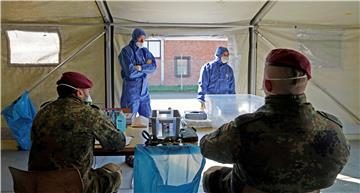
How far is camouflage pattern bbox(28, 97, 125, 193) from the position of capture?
6.38 ft

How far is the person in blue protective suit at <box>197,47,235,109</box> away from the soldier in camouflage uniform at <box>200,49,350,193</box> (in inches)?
136

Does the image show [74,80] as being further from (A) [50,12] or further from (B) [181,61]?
(B) [181,61]

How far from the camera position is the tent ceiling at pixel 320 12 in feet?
13.9

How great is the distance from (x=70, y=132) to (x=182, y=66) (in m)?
7.71

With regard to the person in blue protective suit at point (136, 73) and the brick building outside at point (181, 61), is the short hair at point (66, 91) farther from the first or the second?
the brick building outside at point (181, 61)

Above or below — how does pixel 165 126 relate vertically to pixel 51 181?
above

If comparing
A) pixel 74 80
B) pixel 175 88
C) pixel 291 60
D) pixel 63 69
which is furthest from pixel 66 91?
pixel 175 88

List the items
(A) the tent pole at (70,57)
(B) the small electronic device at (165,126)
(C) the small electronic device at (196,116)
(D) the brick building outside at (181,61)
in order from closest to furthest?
(B) the small electronic device at (165,126) < (C) the small electronic device at (196,116) < (A) the tent pole at (70,57) < (D) the brick building outside at (181,61)

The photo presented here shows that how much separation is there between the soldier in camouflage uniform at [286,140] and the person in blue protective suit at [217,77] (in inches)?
136

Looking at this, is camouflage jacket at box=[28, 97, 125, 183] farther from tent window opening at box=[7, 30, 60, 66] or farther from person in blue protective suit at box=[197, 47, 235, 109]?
tent window opening at box=[7, 30, 60, 66]

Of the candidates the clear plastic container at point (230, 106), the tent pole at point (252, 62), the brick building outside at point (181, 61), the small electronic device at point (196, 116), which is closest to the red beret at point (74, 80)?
the small electronic device at point (196, 116)

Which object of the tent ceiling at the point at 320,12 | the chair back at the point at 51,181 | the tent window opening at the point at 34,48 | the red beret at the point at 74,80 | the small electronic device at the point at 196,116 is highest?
the tent ceiling at the point at 320,12

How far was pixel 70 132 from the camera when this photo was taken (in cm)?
195

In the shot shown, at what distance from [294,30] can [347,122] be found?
133 cm
